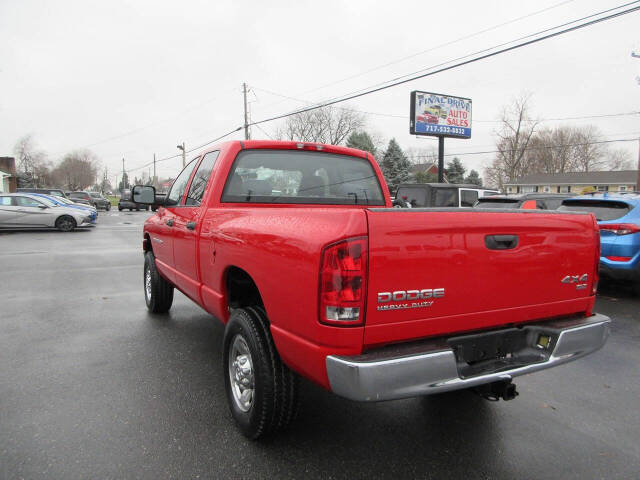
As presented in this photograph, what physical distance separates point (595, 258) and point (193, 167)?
3600mm

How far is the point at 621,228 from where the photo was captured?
6109mm

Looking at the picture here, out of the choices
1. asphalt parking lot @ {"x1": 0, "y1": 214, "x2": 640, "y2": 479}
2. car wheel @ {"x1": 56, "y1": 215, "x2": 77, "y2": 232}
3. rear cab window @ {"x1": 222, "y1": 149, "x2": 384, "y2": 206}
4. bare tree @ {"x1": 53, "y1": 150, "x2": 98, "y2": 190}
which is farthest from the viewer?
bare tree @ {"x1": 53, "y1": 150, "x2": 98, "y2": 190}

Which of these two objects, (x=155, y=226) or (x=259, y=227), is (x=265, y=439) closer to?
(x=259, y=227)

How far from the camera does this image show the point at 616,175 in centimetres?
6462

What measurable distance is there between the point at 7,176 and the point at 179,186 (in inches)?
2716

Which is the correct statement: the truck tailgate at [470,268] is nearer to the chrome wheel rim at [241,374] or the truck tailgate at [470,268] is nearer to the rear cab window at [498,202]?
the chrome wheel rim at [241,374]

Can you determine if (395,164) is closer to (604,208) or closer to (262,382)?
(604,208)

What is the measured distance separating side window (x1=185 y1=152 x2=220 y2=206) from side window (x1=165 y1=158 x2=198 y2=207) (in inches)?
11.9

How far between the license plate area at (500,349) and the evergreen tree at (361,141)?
178 ft

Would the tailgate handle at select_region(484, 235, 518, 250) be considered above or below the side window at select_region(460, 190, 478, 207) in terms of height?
below

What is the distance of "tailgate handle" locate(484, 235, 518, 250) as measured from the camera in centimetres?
223

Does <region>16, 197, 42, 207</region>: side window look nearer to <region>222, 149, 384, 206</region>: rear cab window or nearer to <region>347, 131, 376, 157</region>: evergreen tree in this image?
<region>222, 149, 384, 206</region>: rear cab window


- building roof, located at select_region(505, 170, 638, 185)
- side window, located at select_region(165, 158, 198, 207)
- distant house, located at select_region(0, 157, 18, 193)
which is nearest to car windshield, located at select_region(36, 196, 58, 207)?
side window, located at select_region(165, 158, 198, 207)

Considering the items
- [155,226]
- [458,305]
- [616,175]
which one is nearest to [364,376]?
[458,305]
